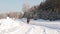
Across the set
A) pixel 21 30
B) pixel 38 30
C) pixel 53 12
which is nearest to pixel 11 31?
pixel 21 30

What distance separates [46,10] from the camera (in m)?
7.97

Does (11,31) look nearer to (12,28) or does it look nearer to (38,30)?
(12,28)

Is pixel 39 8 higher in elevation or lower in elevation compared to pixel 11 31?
lower

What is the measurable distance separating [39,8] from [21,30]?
643 cm

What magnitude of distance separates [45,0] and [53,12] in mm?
1501

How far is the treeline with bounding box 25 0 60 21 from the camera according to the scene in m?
7.20

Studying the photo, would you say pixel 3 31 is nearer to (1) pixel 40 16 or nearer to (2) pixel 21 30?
(2) pixel 21 30

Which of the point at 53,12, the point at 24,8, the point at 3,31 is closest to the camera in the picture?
the point at 3,31

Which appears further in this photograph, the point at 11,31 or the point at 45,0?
the point at 45,0

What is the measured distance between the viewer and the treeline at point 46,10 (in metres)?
7.20

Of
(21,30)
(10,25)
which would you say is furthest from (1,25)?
(21,30)

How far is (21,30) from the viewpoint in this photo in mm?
2295

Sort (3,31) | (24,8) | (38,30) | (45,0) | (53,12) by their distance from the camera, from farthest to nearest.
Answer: (45,0), (24,8), (53,12), (38,30), (3,31)

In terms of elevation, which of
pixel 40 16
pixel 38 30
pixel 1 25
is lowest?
pixel 40 16
